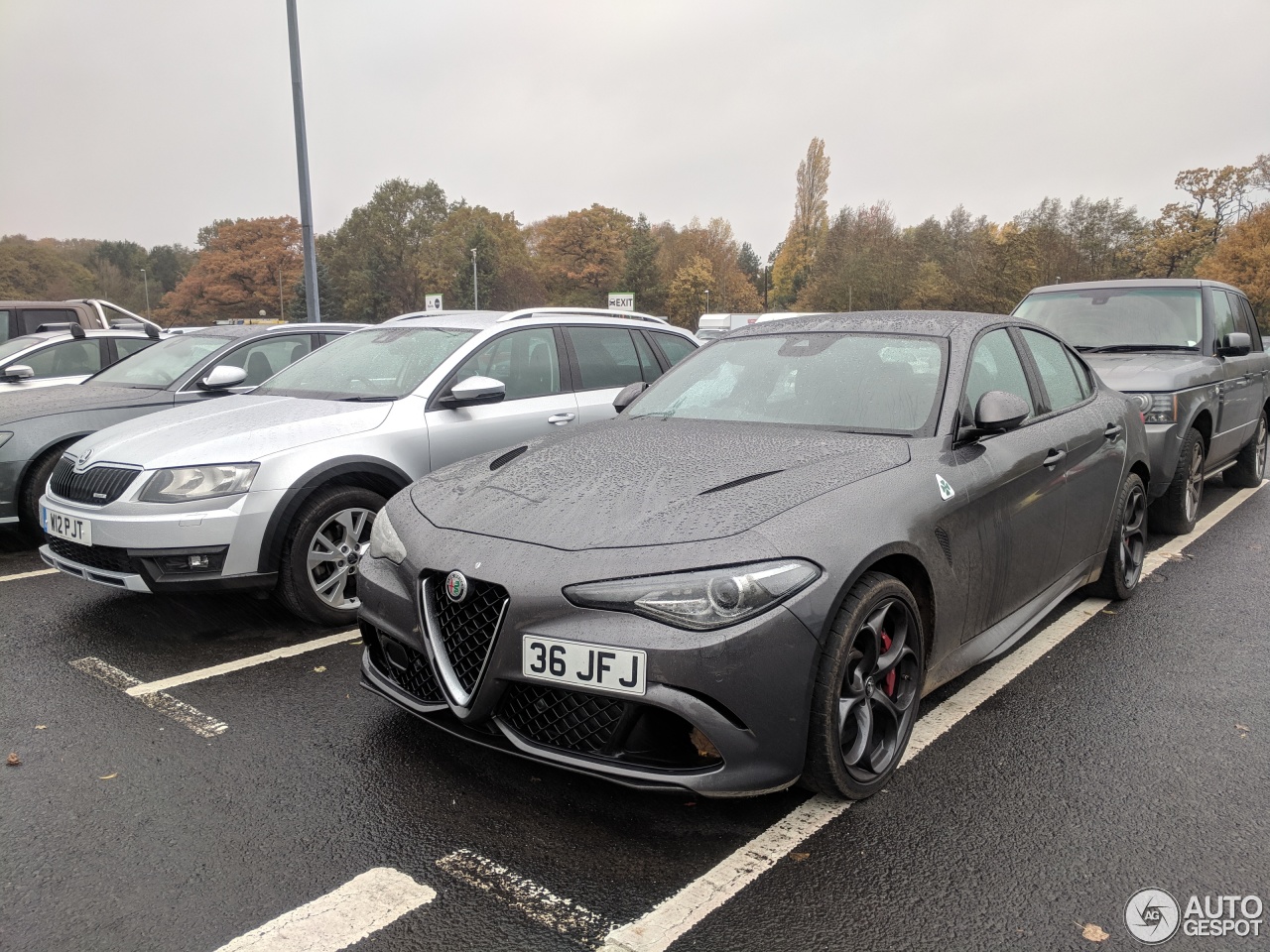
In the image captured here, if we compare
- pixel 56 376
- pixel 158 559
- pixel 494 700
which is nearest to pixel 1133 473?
pixel 494 700

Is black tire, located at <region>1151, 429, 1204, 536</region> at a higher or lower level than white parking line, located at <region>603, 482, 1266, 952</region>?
higher

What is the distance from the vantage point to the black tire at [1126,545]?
4.85 meters

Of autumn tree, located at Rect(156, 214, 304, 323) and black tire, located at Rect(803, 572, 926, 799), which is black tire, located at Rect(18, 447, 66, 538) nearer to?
black tire, located at Rect(803, 572, 926, 799)

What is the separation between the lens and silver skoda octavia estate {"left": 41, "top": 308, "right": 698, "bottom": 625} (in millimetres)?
4348

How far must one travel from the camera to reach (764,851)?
2.68m

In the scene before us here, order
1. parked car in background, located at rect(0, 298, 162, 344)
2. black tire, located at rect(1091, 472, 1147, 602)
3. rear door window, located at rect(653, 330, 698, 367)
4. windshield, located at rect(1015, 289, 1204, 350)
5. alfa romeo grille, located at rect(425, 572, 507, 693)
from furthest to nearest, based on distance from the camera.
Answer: parked car in background, located at rect(0, 298, 162, 344)
windshield, located at rect(1015, 289, 1204, 350)
rear door window, located at rect(653, 330, 698, 367)
black tire, located at rect(1091, 472, 1147, 602)
alfa romeo grille, located at rect(425, 572, 507, 693)

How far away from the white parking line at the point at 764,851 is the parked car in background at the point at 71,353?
8.27m

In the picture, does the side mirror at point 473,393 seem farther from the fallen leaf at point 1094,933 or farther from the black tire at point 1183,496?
the black tire at point 1183,496

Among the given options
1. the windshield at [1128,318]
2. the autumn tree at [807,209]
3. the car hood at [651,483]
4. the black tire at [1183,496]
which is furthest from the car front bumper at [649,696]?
the autumn tree at [807,209]

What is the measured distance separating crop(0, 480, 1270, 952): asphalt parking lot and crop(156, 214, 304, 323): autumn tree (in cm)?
10068

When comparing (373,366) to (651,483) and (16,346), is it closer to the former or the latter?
(651,483)

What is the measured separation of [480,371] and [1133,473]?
3.82m

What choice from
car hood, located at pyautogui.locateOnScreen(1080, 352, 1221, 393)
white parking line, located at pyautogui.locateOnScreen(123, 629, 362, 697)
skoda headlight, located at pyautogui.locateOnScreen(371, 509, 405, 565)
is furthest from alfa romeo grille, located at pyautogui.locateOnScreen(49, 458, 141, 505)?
car hood, located at pyautogui.locateOnScreen(1080, 352, 1221, 393)

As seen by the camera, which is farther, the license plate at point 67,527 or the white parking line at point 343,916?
the license plate at point 67,527
